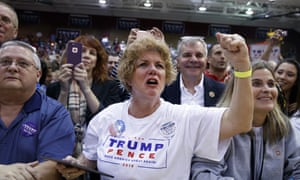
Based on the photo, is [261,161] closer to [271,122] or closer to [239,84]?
[271,122]

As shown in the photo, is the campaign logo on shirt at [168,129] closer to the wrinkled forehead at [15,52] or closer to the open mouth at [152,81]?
the open mouth at [152,81]

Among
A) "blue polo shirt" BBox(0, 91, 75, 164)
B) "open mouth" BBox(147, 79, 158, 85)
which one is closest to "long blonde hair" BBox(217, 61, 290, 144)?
"open mouth" BBox(147, 79, 158, 85)

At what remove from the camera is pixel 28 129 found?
69.3 inches

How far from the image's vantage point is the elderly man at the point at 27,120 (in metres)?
1.71

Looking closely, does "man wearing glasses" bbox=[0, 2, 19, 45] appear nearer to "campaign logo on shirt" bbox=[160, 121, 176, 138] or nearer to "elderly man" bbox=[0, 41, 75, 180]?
"elderly man" bbox=[0, 41, 75, 180]

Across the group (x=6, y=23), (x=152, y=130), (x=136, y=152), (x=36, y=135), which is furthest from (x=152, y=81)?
(x=6, y=23)

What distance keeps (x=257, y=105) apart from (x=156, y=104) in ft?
1.75

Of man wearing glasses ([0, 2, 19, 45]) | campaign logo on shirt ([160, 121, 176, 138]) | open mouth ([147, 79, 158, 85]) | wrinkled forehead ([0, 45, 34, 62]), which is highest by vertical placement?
man wearing glasses ([0, 2, 19, 45])

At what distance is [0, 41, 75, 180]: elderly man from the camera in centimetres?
171

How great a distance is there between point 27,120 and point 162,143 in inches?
28.7

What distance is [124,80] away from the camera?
6.00ft

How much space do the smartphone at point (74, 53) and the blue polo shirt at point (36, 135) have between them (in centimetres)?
42

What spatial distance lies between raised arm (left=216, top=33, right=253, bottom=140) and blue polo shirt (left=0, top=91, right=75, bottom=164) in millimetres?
846

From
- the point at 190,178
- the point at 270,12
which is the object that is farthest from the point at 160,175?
the point at 270,12
